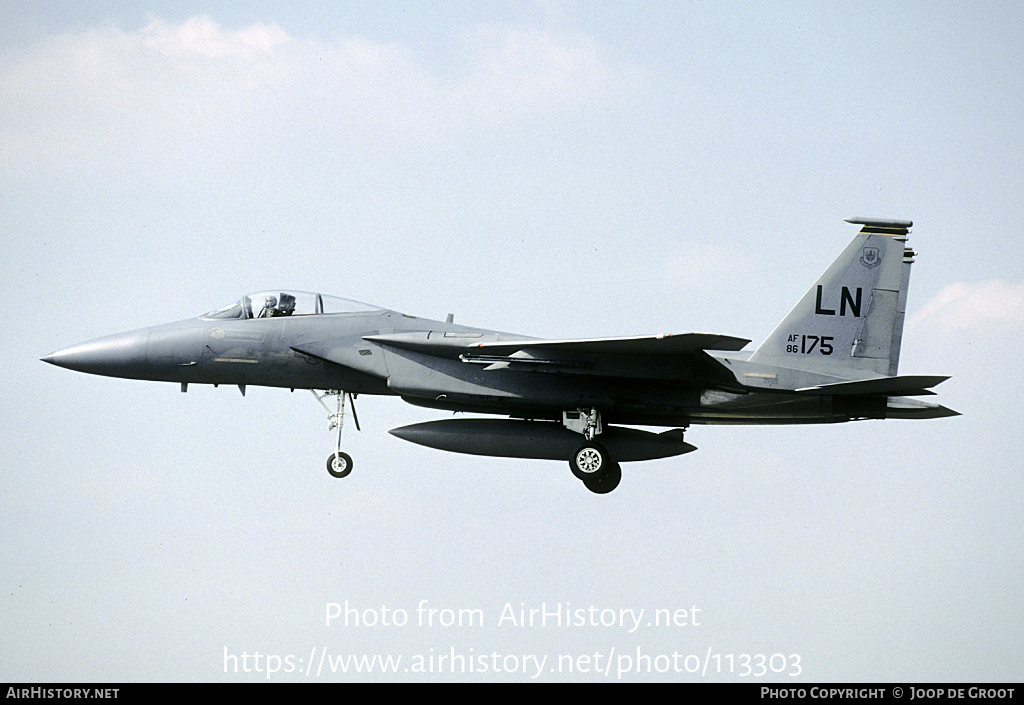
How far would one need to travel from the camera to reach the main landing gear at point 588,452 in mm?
17203

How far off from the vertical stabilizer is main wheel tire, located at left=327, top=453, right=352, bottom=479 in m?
6.35

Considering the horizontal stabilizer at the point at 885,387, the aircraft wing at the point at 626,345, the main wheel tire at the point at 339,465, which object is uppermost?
the aircraft wing at the point at 626,345

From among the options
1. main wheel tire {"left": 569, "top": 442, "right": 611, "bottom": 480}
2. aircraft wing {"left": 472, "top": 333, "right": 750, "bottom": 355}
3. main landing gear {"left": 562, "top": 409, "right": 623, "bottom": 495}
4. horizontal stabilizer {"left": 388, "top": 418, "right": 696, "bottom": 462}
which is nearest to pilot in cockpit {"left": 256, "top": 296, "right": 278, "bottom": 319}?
horizontal stabilizer {"left": 388, "top": 418, "right": 696, "bottom": 462}

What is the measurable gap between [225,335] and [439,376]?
11.0ft

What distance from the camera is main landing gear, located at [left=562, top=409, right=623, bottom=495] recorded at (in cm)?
1720

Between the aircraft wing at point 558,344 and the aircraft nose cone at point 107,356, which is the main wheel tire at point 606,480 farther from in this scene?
the aircraft nose cone at point 107,356

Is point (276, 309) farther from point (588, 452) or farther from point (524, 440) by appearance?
point (588, 452)

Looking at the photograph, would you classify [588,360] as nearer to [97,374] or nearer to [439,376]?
[439,376]

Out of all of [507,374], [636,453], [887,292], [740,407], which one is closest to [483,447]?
[507,374]

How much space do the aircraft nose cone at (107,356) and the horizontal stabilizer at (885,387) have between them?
1003 cm

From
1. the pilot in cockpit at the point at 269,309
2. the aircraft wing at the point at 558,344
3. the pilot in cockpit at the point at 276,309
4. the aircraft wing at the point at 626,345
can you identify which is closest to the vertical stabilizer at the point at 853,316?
the aircraft wing at the point at 626,345

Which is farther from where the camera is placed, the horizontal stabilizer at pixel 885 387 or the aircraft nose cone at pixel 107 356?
the aircraft nose cone at pixel 107 356

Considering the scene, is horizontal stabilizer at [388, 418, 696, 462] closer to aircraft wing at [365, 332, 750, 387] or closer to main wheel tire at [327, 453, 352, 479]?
main wheel tire at [327, 453, 352, 479]

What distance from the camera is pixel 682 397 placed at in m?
17.2
